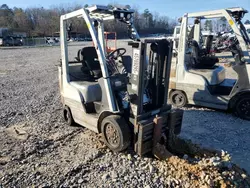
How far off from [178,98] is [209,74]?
106 centimetres

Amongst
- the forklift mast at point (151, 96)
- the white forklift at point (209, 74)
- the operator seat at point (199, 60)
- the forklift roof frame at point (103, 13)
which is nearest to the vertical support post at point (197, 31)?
the white forklift at point (209, 74)

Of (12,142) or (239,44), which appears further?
(239,44)

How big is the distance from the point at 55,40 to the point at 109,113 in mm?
45958

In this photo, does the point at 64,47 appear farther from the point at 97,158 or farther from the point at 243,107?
the point at 243,107

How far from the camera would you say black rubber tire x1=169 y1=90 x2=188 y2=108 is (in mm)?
6820

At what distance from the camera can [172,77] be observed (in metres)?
6.95

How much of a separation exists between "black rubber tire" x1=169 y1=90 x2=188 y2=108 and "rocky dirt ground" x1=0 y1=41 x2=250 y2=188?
355 mm

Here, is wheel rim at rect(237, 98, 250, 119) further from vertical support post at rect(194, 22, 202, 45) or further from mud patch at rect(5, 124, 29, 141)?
mud patch at rect(5, 124, 29, 141)

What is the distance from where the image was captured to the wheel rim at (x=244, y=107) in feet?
19.2

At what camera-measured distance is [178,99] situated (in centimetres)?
696

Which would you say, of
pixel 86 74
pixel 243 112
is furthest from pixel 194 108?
pixel 86 74

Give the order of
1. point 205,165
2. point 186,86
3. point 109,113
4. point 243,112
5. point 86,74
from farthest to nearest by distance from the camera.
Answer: point 186,86 → point 243,112 → point 86,74 → point 109,113 → point 205,165

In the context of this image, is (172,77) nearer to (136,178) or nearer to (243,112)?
(243,112)

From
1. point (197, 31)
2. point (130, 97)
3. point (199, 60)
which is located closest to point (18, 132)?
point (130, 97)
